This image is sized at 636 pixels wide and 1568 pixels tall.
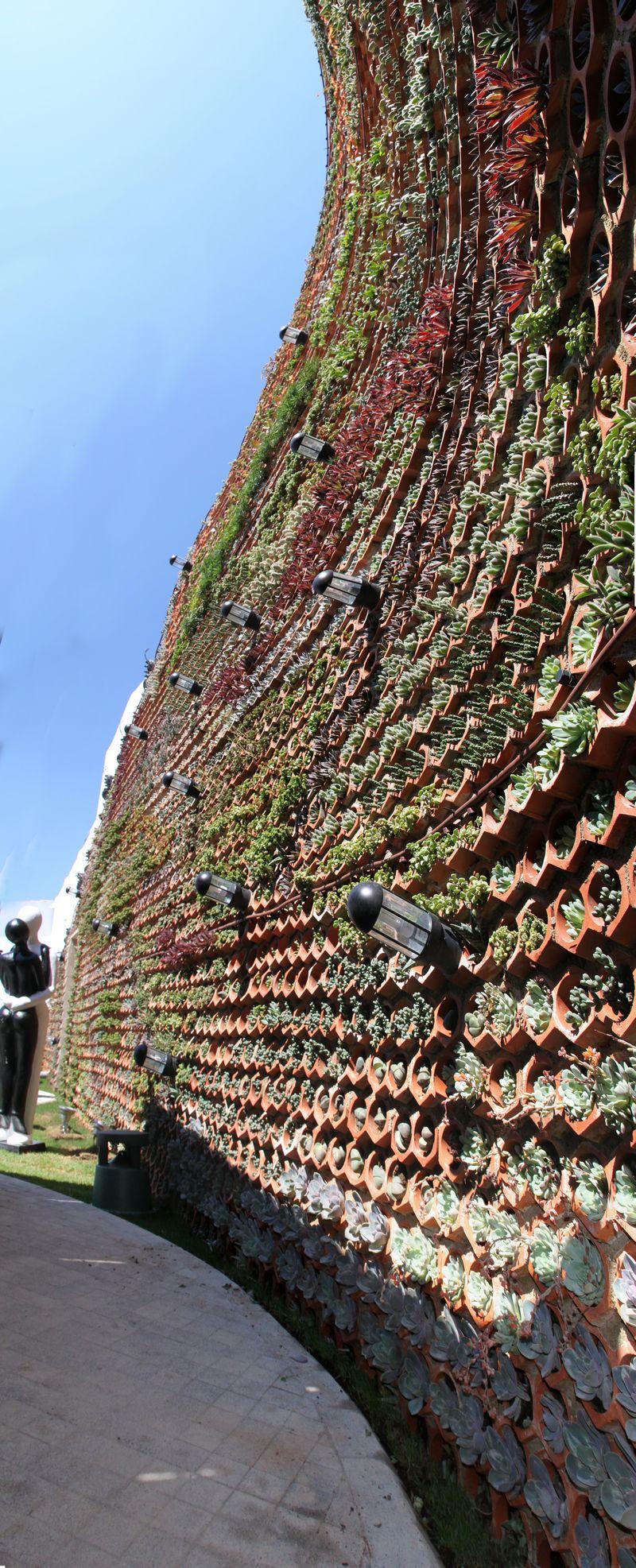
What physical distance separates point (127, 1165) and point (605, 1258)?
4764 mm

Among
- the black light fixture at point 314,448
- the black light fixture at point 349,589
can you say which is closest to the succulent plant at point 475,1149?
the black light fixture at point 349,589

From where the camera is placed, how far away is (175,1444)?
8.00ft

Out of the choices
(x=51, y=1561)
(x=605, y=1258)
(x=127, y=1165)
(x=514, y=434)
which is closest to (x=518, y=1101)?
(x=605, y=1258)

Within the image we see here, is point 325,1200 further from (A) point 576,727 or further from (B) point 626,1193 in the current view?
(A) point 576,727

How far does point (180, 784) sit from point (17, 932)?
2.05 metres

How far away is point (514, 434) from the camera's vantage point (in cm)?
281

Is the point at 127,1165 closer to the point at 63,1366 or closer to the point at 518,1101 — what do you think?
the point at 63,1366

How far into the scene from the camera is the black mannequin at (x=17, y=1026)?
721 cm

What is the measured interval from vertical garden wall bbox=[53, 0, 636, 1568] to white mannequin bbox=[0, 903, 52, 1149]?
2.26 m

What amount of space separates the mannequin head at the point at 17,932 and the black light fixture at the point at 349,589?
192 inches

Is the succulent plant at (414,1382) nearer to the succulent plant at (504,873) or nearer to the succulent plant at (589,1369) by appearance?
the succulent plant at (589,1369)

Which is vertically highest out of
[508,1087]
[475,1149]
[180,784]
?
[180,784]

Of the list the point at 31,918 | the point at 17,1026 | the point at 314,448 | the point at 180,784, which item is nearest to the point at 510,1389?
the point at 314,448

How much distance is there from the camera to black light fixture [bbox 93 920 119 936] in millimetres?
10023
